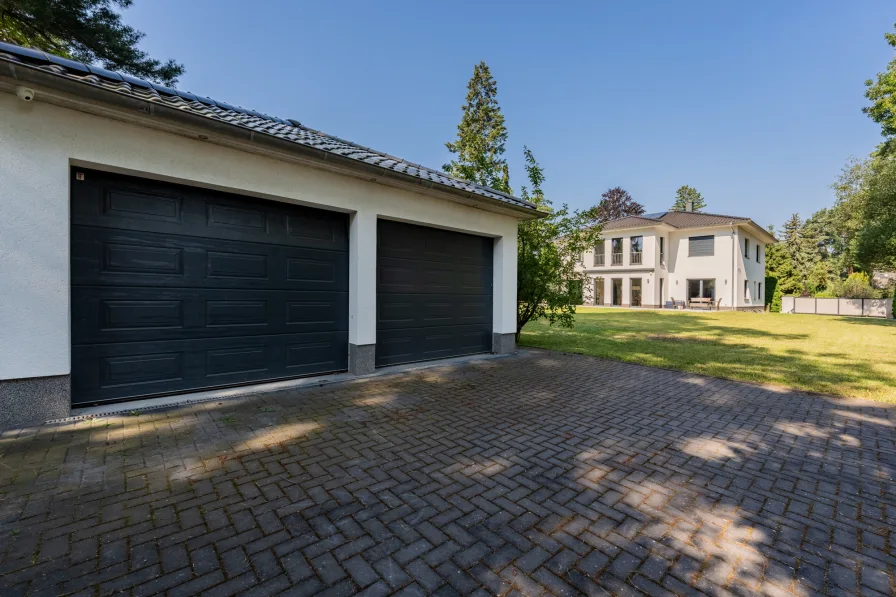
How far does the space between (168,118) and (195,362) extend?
2.95 meters

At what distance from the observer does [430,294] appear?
290 inches

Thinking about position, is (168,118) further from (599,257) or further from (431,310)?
(599,257)

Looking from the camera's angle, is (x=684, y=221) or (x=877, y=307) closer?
(x=877, y=307)

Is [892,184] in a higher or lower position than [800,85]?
lower

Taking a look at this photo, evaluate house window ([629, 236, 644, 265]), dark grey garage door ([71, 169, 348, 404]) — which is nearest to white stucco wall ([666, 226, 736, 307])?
house window ([629, 236, 644, 265])

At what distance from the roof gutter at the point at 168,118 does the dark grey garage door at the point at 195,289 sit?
732mm

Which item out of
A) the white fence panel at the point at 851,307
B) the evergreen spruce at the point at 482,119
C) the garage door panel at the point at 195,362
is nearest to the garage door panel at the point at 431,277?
the garage door panel at the point at 195,362

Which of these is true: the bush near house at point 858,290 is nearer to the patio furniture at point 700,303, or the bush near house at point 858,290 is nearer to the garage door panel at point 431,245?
the patio furniture at point 700,303

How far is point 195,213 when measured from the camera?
4.93m

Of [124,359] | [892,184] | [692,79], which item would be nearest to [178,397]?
[124,359]

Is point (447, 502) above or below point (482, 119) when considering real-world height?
below

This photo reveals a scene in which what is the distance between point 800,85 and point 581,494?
1726 centimetres

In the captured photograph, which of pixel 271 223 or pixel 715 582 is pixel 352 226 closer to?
pixel 271 223

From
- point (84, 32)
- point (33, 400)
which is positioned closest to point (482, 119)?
point (84, 32)
